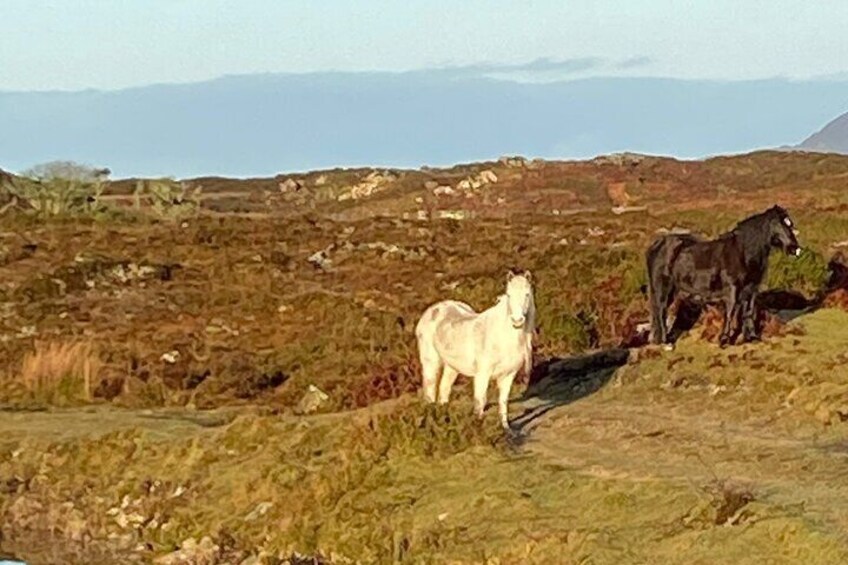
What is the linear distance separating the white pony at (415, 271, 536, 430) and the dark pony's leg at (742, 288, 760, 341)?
591 centimetres

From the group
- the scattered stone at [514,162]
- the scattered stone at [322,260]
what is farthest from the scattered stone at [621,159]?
the scattered stone at [322,260]

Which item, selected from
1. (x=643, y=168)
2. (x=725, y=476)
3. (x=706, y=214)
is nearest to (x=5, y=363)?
(x=725, y=476)

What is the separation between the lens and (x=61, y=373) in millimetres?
24469

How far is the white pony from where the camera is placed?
15.6 metres

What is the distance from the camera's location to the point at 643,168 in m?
117

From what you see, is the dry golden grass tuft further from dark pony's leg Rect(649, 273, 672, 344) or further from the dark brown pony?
the dark brown pony

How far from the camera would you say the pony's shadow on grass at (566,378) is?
19169 mm

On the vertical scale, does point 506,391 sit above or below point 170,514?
above

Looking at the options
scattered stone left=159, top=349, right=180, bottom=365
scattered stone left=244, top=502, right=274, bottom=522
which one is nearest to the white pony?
scattered stone left=244, top=502, right=274, bottom=522

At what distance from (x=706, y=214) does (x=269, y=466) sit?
4507cm

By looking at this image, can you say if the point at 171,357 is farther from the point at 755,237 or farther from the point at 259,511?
the point at 259,511

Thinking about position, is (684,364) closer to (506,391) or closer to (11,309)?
(506,391)

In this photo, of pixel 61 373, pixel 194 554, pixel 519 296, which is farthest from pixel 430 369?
pixel 61 373

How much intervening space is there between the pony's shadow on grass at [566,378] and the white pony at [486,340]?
1606mm
